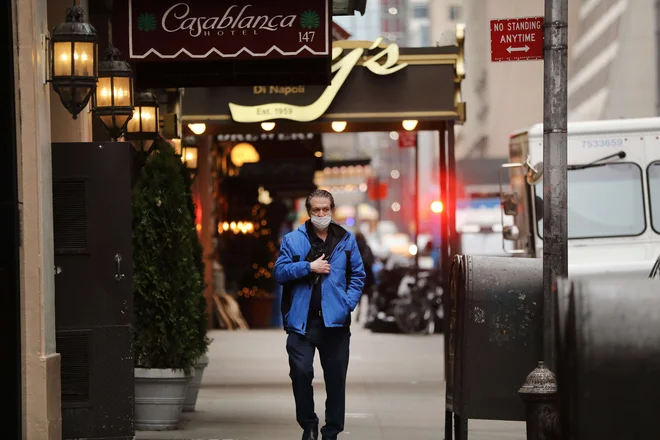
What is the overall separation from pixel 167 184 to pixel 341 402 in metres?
2.66

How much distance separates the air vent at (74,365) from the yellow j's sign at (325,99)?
5.90m

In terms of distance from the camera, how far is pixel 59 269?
10.1 metres

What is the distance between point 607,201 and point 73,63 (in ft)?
25.5

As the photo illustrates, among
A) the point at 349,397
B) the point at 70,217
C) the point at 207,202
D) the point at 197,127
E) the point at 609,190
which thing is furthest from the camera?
the point at 207,202

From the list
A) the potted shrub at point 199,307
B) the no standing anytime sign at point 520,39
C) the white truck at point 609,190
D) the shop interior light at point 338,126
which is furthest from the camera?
the shop interior light at point 338,126

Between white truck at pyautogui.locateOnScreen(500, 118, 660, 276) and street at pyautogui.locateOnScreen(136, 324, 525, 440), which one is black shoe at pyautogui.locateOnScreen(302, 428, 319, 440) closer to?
street at pyautogui.locateOnScreen(136, 324, 525, 440)

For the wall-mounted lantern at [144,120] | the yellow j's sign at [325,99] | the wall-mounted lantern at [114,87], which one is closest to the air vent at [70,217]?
the wall-mounted lantern at [114,87]

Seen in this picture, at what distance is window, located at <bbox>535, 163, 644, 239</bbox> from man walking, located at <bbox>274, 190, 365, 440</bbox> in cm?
590

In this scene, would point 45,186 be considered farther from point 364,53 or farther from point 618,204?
point 618,204

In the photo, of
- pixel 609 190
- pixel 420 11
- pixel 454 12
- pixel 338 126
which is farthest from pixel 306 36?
pixel 420 11

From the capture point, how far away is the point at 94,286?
1007 cm

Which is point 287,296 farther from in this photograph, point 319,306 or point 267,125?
point 267,125

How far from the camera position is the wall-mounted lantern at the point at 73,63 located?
944cm

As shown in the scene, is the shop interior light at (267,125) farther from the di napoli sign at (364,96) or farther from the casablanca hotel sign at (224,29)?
the casablanca hotel sign at (224,29)
